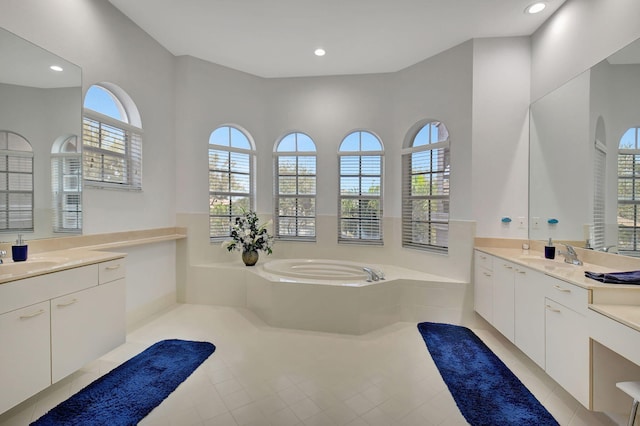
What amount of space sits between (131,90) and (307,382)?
3.22 metres

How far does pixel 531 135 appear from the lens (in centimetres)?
297

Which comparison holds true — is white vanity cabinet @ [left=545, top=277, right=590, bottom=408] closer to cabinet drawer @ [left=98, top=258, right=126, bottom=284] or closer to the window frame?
the window frame

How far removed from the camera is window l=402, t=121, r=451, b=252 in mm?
3447

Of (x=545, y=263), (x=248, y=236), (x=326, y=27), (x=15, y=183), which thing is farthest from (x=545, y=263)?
(x=15, y=183)

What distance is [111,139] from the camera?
2.82 m

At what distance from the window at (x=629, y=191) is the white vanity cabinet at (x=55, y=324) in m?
3.60

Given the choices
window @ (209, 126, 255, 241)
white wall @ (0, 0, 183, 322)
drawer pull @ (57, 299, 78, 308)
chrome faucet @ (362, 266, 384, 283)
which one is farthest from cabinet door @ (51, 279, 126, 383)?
chrome faucet @ (362, 266, 384, 283)

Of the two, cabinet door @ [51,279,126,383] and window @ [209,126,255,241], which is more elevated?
window @ [209,126,255,241]

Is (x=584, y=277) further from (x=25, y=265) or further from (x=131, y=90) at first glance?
(x=131, y=90)

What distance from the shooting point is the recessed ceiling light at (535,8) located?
2527mm

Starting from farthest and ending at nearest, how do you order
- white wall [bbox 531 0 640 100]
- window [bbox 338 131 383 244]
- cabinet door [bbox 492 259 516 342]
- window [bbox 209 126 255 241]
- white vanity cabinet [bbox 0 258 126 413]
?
window [bbox 338 131 383 244], window [bbox 209 126 255 241], cabinet door [bbox 492 259 516 342], white wall [bbox 531 0 640 100], white vanity cabinet [bbox 0 258 126 413]

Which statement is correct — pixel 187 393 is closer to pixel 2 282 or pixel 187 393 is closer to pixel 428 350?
pixel 2 282

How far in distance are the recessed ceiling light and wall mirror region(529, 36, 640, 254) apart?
0.72 m

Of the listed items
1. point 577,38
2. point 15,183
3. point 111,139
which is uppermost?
point 577,38
